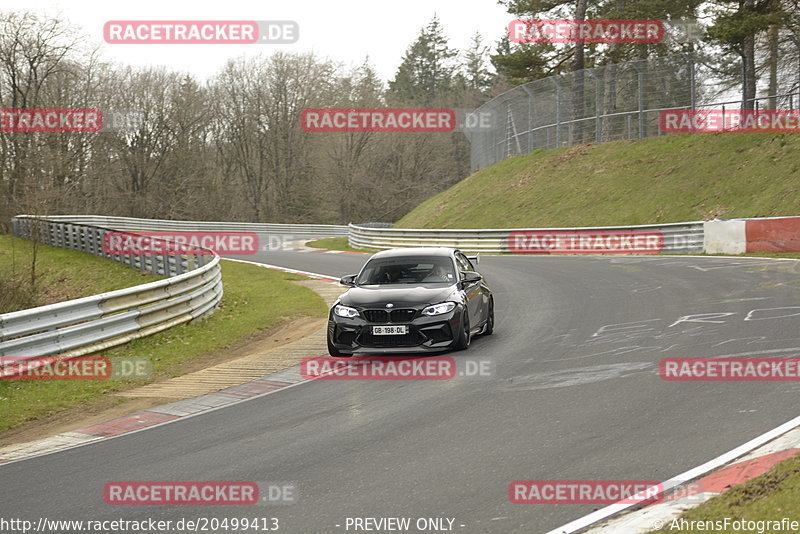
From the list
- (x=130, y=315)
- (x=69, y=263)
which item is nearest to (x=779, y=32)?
(x=69, y=263)

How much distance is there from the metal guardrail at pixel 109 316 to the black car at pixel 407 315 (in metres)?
3.81

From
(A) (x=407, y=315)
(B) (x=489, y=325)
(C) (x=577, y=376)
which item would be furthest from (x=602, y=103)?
(C) (x=577, y=376)

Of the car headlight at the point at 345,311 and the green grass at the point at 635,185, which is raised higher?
the green grass at the point at 635,185

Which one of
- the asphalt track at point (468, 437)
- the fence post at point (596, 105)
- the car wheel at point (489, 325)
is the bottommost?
the asphalt track at point (468, 437)

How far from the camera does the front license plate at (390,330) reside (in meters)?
11.1

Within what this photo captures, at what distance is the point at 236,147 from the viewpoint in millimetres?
77250

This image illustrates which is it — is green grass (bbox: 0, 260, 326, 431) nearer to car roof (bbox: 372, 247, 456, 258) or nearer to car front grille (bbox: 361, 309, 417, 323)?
car front grille (bbox: 361, 309, 417, 323)

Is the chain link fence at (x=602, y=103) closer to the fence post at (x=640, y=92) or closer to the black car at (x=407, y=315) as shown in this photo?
the fence post at (x=640, y=92)

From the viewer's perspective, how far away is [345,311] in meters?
11.5

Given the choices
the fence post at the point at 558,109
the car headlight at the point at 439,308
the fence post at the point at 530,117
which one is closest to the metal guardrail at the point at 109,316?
the car headlight at the point at 439,308

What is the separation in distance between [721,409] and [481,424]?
7.46 feet

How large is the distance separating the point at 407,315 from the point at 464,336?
982 millimetres

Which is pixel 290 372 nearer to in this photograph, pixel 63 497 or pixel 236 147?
pixel 63 497

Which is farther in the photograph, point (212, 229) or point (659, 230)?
point (212, 229)
